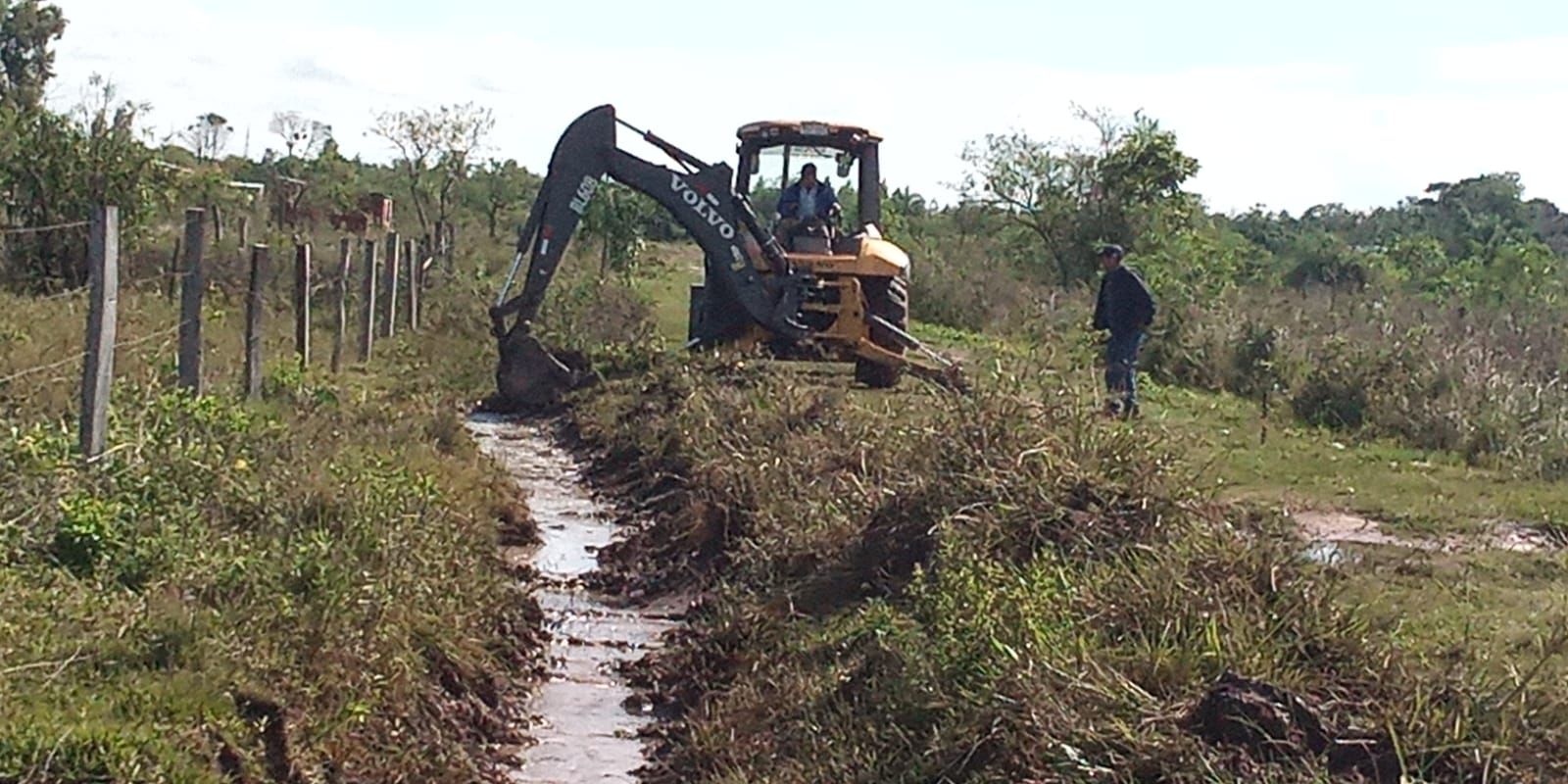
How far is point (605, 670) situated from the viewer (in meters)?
10.7

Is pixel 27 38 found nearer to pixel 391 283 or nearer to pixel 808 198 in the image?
pixel 391 283

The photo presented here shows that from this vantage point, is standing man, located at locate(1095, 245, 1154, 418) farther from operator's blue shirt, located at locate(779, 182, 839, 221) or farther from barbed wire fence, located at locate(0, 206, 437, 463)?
barbed wire fence, located at locate(0, 206, 437, 463)

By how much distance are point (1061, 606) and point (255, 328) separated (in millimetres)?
7762

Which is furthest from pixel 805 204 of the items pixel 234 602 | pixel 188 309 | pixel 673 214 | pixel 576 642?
pixel 234 602

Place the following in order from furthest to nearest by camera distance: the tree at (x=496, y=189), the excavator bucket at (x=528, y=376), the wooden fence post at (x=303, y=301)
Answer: the tree at (x=496, y=189)
the excavator bucket at (x=528, y=376)
the wooden fence post at (x=303, y=301)

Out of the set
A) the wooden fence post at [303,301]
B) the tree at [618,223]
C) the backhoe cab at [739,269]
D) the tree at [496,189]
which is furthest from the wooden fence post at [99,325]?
the tree at [496,189]

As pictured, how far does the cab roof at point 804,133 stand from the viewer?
2052 centimetres

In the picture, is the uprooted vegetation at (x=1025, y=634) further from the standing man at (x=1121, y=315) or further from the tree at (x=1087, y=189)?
the tree at (x=1087, y=189)

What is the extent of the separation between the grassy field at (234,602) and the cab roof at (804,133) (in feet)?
27.5

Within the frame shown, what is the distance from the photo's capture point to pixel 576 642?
11211 millimetres

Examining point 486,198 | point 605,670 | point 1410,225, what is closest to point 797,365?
point 605,670

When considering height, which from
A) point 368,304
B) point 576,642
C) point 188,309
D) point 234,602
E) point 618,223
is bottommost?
point 576,642

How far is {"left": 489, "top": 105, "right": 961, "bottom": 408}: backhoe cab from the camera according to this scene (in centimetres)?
1961

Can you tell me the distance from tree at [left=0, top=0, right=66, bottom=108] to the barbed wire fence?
52.7 ft
